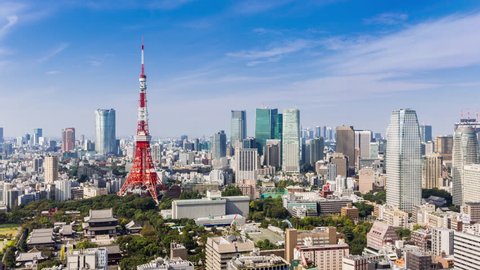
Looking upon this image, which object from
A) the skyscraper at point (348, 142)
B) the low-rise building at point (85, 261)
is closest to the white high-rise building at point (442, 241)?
the low-rise building at point (85, 261)

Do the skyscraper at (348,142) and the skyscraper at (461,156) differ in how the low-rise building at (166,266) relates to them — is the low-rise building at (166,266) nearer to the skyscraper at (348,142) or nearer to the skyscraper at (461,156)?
the skyscraper at (461,156)

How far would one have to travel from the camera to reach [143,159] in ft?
54.1

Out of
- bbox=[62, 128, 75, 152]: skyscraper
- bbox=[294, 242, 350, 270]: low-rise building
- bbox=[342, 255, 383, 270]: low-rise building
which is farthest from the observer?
bbox=[62, 128, 75, 152]: skyscraper

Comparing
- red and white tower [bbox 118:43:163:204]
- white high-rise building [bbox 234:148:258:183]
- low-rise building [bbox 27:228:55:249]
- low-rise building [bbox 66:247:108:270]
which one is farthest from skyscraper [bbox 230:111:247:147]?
low-rise building [bbox 66:247:108:270]

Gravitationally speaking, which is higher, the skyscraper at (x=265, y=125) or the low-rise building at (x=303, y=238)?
the skyscraper at (x=265, y=125)

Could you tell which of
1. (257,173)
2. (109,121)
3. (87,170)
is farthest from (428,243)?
(109,121)

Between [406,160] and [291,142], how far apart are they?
1266cm

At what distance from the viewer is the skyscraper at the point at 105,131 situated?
132ft

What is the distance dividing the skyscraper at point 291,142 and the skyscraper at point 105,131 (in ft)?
54.0

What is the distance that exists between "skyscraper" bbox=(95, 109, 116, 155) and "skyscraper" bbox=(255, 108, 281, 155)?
41.9 ft

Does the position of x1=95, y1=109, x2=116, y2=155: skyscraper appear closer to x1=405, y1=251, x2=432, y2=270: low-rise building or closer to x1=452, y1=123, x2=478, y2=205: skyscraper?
x1=452, y1=123, x2=478, y2=205: skyscraper

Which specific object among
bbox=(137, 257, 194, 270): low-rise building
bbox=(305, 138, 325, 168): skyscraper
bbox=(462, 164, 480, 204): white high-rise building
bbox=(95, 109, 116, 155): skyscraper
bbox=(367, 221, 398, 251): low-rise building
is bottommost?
bbox=(367, 221, 398, 251): low-rise building

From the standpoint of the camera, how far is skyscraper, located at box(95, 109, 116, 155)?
4028 cm

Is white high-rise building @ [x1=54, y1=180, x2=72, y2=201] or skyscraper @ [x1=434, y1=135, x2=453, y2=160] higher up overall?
skyscraper @ [x1=434, y1=135, x2=453, y2=160]
